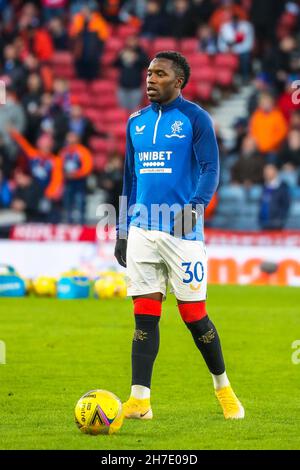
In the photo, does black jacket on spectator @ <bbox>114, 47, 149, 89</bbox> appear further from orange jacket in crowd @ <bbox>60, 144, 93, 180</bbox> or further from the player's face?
the player's face

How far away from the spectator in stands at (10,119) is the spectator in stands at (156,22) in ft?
12.5

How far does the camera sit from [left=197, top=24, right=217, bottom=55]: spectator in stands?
26.0 m

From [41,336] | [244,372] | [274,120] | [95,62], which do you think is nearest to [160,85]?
[244,372]

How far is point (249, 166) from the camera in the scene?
2227 centimetres

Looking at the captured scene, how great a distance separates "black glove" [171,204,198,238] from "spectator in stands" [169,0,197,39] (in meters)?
18.9

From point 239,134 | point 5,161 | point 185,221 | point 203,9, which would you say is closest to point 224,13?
point 203,9

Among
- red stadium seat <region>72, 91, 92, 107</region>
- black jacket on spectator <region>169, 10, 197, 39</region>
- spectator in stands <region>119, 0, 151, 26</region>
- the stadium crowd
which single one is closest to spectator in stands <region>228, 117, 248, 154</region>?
the stadium crowd

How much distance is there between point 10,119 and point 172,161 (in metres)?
17.3

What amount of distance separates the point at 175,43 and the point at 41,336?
14530mm

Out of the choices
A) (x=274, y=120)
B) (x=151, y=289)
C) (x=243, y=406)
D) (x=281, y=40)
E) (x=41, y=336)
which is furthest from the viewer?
(x=281, y=40)

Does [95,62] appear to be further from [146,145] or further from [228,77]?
[146,145]

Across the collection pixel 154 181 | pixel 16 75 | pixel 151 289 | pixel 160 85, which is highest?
pixel 16 75

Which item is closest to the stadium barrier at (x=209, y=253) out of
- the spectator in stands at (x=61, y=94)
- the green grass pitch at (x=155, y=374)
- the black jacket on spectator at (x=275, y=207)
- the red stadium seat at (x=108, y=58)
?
the black jacket on spectator at (x=275, y=207)

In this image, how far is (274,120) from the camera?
2316cm
